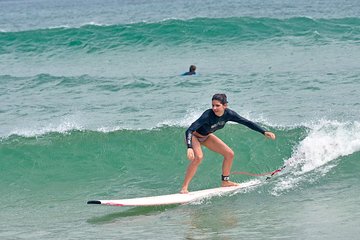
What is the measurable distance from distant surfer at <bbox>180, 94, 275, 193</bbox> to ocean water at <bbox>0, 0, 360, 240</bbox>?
1.86ft

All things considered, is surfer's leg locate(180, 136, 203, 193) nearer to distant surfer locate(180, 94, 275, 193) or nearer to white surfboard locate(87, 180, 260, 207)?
distant surfer locate(180, 94, 275, 193)

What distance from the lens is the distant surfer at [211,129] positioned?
968 centimetres

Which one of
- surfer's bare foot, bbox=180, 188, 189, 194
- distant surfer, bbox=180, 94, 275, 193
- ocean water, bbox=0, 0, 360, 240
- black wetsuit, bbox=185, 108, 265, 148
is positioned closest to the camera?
ocean water, bbox=0, 0, 360, 240

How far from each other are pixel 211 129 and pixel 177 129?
3850 millimetres

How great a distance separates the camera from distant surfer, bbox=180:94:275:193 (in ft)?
31.8

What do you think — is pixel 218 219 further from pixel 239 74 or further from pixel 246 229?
pixel 239 74

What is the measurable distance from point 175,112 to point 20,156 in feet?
13.0

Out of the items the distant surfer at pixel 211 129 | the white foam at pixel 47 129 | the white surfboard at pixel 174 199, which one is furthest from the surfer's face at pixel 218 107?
the white foam at pixel 47 129

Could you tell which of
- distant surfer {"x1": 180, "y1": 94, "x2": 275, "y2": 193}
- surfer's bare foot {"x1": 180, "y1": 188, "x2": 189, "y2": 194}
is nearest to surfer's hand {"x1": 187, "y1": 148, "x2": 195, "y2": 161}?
distant surfer {"x1": 180, "y1": 94, "x2": 275, "y2": 193}

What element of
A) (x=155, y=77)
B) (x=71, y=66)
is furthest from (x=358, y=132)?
(x=71, y=66)

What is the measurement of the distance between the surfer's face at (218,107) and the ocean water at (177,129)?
1181 mm

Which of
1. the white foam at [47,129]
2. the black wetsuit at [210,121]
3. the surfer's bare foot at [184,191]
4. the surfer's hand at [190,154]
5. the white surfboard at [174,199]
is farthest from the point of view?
the white foam at [47,129]

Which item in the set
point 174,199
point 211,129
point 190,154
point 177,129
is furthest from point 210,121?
point 177,129

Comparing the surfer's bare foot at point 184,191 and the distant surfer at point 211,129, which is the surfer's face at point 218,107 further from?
the surfer's bare foot at point 184,191
